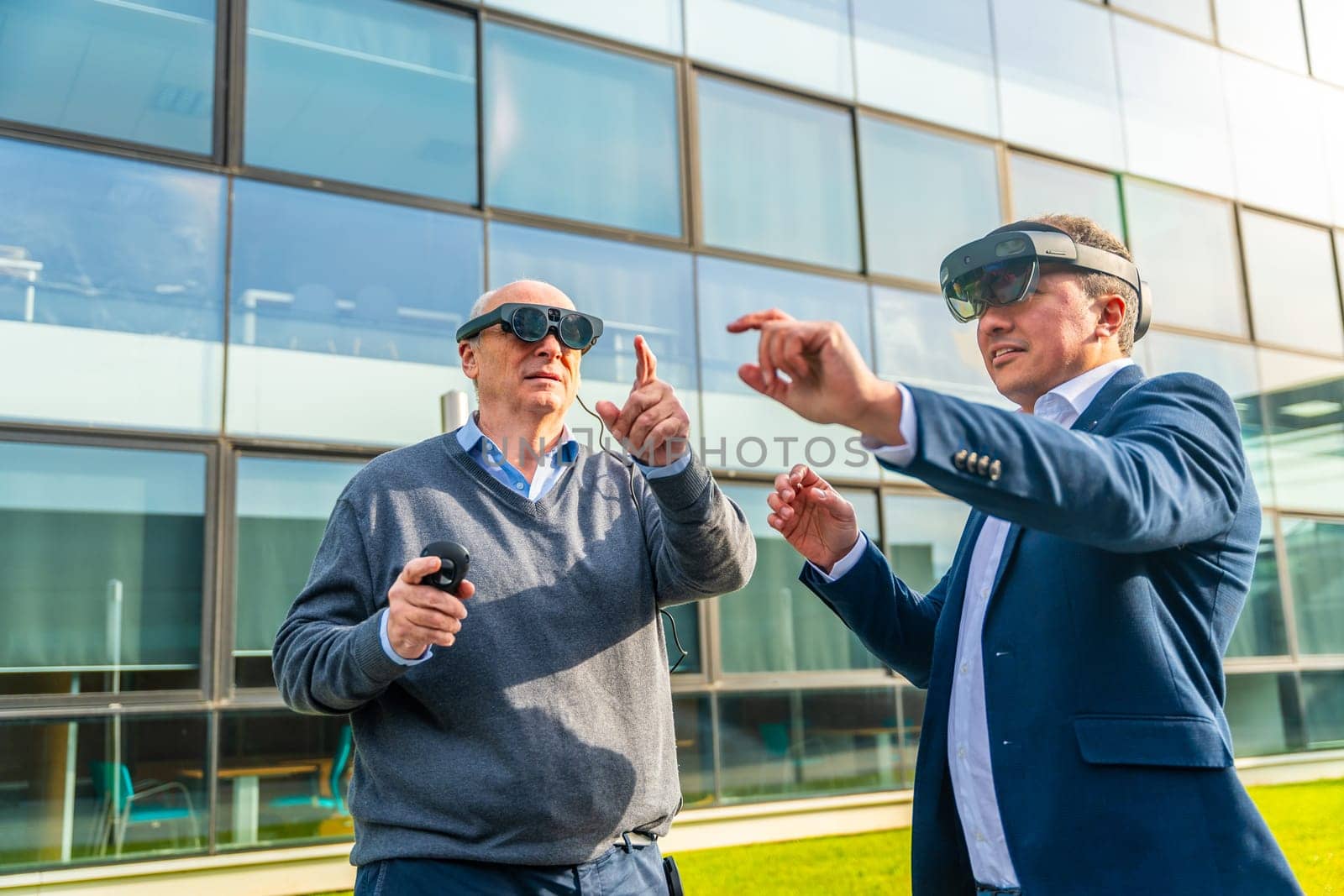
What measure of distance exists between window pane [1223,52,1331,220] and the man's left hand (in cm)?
1245

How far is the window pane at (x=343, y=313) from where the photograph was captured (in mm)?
7395

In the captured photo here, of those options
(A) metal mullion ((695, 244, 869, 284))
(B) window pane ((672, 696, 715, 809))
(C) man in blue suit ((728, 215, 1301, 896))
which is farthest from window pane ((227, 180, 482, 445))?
(C) man in blue suit ((728, 215, 1301, 896))

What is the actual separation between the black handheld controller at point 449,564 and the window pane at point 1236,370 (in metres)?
10.7

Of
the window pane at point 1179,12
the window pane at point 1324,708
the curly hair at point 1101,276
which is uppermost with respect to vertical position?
the window pane at point 1179,12

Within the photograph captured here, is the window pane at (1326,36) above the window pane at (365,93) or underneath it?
above

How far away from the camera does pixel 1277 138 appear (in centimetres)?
1343

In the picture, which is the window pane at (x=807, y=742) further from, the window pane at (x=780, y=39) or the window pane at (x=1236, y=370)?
the window pane at (x=780, y=39)

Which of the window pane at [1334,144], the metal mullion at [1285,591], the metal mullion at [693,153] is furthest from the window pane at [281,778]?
the window pane at [1334,144]

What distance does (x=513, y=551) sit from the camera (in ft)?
8.96

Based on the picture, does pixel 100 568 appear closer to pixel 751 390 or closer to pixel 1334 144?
pixel 751 390

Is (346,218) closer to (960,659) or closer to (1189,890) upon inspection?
(960,659)

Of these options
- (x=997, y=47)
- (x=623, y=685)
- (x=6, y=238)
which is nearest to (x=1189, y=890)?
(x=623, y=685)

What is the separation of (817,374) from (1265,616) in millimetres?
11836

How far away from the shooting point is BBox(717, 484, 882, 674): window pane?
895 cm
